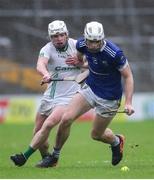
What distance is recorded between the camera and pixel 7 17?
41.4m

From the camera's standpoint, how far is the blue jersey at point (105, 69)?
13.3 meters

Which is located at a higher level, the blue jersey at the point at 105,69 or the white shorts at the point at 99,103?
the blue jersey at the point at 105,69

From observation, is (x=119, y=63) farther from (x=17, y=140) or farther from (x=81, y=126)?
(x=81, y=126)

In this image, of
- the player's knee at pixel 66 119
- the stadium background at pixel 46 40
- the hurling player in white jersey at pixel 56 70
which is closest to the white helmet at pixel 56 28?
the hurling player in white jersey at pixel 56 70

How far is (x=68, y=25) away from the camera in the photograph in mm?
40500

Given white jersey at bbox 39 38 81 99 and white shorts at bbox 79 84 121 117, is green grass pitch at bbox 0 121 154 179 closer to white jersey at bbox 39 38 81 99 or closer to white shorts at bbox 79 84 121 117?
white shorts at bbox 79 84 121 117

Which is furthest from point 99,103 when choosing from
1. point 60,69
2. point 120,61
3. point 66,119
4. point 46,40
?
point 46,40

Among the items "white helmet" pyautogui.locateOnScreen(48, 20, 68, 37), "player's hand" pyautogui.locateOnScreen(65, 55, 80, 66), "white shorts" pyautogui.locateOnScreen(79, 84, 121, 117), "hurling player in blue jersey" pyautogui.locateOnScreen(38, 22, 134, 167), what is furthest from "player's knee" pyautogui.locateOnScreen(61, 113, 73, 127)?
"white helmet" pyautogui.locateOnScreen(48, 20, 68, 37)

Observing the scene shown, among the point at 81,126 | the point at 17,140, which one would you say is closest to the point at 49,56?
the point at 17,140

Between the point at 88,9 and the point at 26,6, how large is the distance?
10.6 ft

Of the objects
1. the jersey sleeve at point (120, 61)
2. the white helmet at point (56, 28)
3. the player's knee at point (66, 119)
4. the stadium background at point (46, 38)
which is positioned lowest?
the stadium background at point (46, 38)

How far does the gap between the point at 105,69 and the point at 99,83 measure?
347 mm

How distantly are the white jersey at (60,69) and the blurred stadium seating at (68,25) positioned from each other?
23.5 metres

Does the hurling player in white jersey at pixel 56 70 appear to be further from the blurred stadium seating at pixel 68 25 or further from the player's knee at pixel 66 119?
the blurred stadium seating at pixel 68 25
